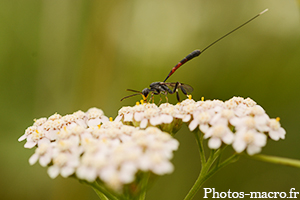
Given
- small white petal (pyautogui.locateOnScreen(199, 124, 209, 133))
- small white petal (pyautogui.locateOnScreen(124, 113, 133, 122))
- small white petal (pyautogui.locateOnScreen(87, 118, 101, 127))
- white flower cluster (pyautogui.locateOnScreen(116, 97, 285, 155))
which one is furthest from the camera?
small white petal (pyautogui.locateOnScreen(87, 118, 101, 127))

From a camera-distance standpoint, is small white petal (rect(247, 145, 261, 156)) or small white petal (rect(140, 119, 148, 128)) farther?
small white petal (rect(140, 119, 148, 128))

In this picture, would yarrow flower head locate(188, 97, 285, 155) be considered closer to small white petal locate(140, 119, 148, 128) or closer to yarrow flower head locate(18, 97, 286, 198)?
yarrow flower head locate(18, 97, 286, 198)

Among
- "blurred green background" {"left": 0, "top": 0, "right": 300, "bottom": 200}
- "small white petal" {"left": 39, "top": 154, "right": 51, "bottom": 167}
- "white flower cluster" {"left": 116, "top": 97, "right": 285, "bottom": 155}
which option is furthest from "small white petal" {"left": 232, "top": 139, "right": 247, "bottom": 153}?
"blurred green background" {"left": 0, "top": 0, "right": 300, "bottom": 200}

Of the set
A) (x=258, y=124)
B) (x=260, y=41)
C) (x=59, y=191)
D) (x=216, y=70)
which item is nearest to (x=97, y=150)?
(x=258, y=124)

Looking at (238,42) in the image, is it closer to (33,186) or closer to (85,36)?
(85,36)

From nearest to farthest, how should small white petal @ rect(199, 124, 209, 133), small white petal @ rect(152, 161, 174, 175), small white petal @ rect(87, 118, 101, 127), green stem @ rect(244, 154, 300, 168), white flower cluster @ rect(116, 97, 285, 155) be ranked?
1. small white petal @ rect(152, 161, 174, 175)
2. green stem @ rect(244, 154, 300, 168)
3. white flower cluster @ rect(116, 97, 285, 155)
4. small white petal @ rect(199, 124, 209, 133)
5. small white petal @ rect(87, 118, 101, 127)

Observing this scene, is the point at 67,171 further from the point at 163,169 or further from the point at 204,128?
the point at 204,128
